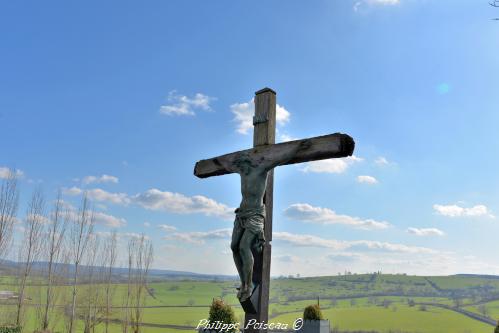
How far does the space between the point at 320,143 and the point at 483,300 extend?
269ft

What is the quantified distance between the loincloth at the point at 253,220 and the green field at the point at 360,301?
32.5 m

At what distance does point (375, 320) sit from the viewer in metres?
56.8

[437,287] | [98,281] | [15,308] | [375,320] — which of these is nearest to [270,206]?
[15,308]

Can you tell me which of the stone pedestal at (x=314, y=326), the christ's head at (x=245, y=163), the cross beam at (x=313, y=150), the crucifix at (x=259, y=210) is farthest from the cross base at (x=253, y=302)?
the stone pedestal at (x=314, y=326)

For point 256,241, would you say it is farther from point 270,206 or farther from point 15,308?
point 15,308

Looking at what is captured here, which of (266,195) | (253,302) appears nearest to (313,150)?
(266,195)

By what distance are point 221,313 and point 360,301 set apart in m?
65.7

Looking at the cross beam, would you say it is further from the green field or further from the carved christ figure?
the green field

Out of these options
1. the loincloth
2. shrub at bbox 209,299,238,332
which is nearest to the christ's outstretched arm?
the loincloth

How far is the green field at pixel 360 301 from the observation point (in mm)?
53644

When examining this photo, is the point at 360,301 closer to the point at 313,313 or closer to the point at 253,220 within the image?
the point at 313,313

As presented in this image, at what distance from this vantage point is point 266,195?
4.54 m

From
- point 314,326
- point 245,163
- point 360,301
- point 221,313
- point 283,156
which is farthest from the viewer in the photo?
point 360,301

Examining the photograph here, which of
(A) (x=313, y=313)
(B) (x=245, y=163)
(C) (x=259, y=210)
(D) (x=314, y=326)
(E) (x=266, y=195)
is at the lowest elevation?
(D) (x=314, y=326)
